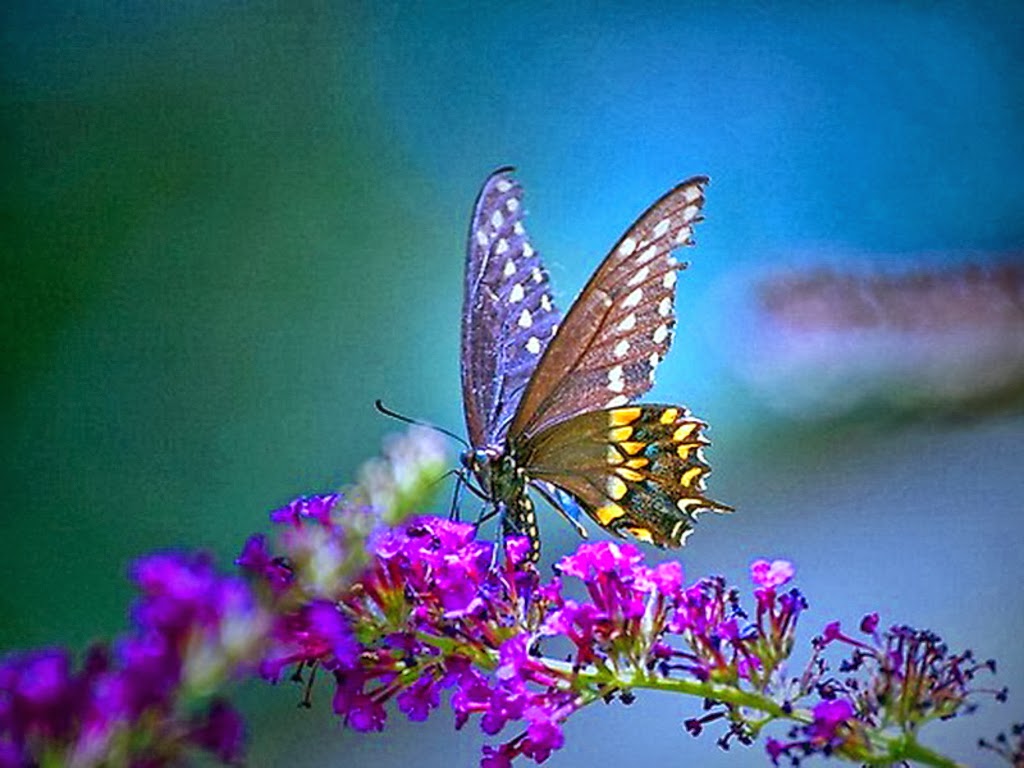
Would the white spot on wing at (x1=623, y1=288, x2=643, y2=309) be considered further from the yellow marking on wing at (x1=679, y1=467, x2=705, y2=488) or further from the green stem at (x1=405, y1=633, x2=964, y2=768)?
the green stem at (x1=405, y1=633, x2=964, y2=768)

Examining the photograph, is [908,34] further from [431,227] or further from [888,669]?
[888,669]

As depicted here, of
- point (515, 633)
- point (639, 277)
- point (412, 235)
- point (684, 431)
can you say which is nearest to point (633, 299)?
point (639, 277)

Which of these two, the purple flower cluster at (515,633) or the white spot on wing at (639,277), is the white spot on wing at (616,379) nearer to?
the white spot on wing at (639,277)

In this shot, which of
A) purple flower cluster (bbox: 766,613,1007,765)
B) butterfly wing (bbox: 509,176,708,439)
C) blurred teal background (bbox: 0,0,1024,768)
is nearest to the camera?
purple flower cluster (bbox: 766,613,1007,765)

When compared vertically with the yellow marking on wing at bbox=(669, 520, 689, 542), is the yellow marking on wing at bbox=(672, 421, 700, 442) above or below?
above

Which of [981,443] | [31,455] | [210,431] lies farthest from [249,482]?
[981,443]

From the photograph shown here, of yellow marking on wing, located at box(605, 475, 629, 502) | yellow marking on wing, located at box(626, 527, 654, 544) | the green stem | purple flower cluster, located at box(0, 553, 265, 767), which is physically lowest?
purple flower cluster, located at box(0, 553, 265, 767)

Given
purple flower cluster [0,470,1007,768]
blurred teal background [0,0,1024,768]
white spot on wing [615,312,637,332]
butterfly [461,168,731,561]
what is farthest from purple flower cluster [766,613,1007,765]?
blurred teal background [0,0,1024,768]
